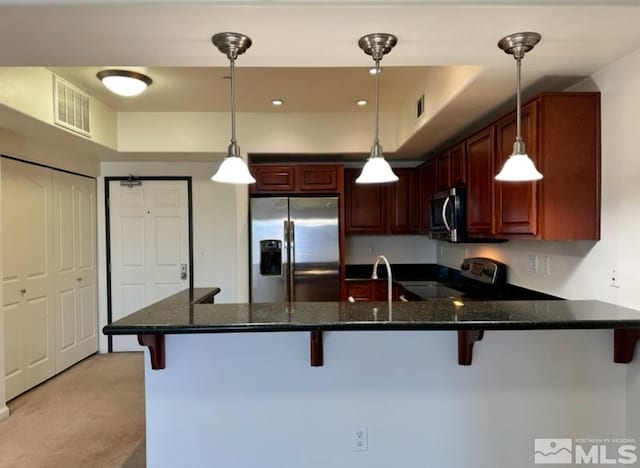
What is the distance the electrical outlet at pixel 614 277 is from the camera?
6.53ft

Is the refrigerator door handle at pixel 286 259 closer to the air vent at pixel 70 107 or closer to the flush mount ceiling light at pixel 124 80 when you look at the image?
the flush mount ceiling light at pixel 124 80

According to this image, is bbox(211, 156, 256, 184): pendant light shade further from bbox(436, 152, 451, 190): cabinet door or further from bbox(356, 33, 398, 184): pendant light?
bbox(436, 152, 451, 190): cabinet door

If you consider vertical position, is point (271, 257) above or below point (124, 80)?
below

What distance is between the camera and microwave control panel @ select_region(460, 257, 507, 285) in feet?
10.5

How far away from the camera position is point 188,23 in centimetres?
158

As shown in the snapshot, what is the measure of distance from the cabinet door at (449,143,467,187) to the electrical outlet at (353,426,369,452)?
2.03m

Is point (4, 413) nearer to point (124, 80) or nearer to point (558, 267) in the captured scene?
point (124, 80)

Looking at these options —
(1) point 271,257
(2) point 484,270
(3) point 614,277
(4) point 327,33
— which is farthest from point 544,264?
(1) point 271,257

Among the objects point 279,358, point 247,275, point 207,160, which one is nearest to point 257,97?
point 207,160

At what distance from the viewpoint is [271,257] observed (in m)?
4.05

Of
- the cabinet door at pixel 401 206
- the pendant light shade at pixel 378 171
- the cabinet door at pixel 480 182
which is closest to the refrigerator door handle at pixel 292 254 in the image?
the cabinet door at pixel 401 206

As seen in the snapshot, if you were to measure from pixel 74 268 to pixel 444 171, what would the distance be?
3.91m

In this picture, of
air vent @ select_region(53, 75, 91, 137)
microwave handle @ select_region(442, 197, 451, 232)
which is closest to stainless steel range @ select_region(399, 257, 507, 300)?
microwave handle @ select_region(442, 197, 451, 232)

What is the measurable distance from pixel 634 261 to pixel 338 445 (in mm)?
1672
